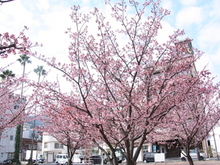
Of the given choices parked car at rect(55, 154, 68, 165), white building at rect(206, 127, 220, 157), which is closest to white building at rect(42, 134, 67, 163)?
parked car at rect(55, 154, 68, 165)

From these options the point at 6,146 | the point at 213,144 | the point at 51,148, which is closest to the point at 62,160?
the point at 6,146

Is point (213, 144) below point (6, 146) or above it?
below

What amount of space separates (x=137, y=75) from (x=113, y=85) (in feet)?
2.81

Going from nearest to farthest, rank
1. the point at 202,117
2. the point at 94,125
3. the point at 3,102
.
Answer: the point at 94,125 < the point at 202,117 < the point at 3,102

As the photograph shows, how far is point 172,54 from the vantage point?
19.7 feet

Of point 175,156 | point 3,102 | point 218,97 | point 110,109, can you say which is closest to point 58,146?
point 175,156

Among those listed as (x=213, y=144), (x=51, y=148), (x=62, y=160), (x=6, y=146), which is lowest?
(x=62, y=160)

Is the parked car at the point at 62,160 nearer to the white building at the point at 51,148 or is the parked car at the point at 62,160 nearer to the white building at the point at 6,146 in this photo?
the white building at the point at 6,146

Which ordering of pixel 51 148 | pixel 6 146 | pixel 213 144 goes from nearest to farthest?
pixel 213 144 < pixel 6 146 < pixel 51 148

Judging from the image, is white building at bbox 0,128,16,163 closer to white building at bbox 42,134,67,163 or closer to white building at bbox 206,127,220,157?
white building at bbox 42,134,67,163

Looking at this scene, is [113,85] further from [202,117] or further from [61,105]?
[202,117]

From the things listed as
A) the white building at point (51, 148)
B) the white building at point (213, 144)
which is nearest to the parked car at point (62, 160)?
the white building at point (51, 148)

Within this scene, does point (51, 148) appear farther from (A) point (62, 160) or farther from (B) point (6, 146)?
(A) point (62, 160)

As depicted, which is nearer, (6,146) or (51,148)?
(6,146)
